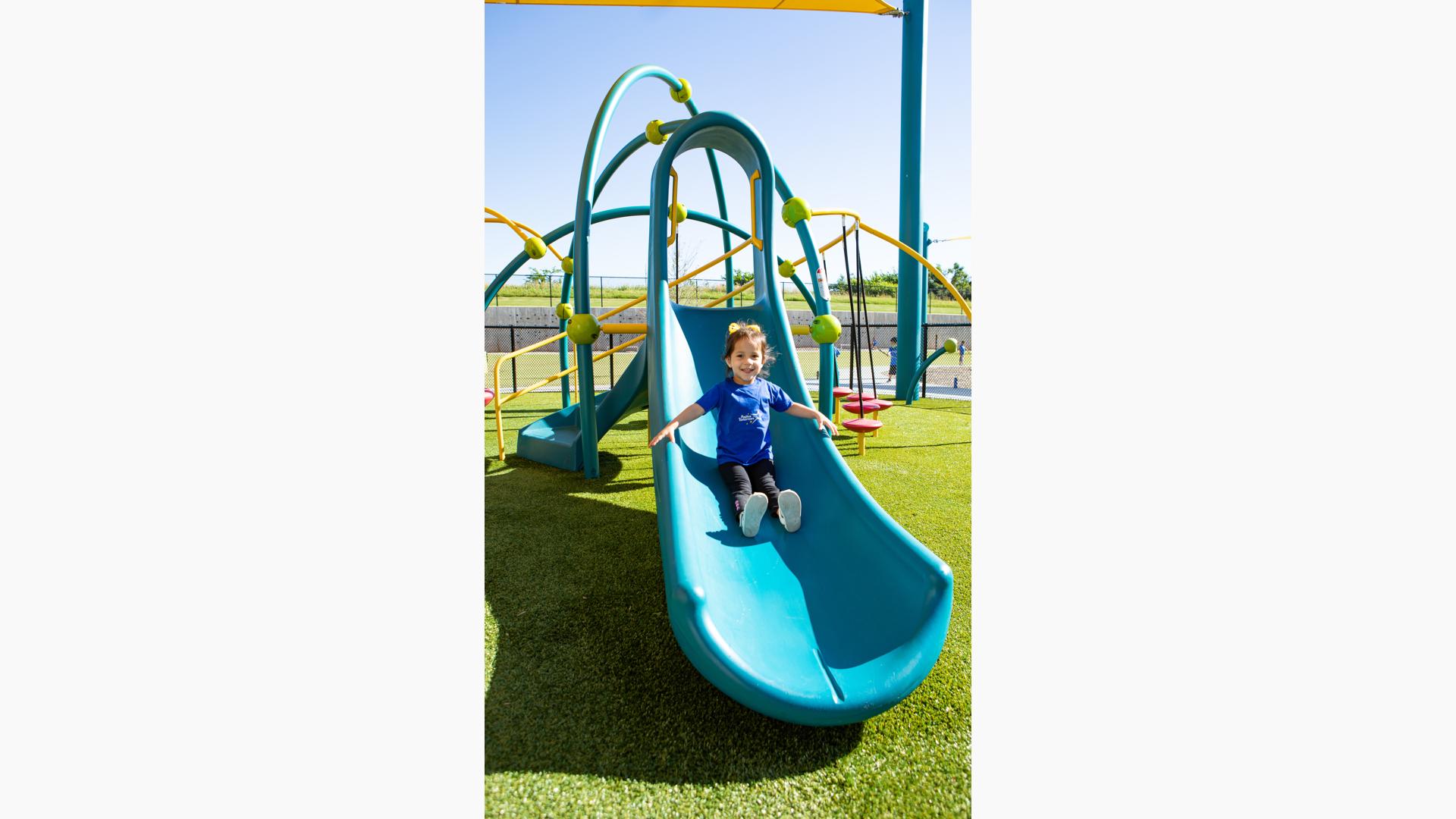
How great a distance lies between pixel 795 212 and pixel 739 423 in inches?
74.4

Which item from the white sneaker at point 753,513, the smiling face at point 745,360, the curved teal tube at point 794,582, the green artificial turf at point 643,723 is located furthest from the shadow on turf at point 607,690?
the smiling face at point 745,360

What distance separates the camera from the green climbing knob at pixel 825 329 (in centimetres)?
458

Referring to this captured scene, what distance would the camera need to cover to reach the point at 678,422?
Result: 3.05m

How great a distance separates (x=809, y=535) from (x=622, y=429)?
4.59 m

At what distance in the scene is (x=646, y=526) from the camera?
381cm

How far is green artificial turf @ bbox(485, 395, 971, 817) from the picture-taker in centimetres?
167

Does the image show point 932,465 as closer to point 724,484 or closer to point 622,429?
point 724,484

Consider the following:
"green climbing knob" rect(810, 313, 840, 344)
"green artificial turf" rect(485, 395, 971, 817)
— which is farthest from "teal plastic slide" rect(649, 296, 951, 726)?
"green climbing knob" rect(810, 313, 840, 344)

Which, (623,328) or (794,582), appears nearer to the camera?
(794,582)

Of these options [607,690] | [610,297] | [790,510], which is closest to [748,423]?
[790,510]

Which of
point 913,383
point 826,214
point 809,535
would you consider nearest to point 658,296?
point 809,535

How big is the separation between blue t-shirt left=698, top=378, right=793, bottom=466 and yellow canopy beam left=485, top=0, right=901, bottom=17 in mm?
2281

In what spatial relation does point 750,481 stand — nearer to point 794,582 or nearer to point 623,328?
point 794,582

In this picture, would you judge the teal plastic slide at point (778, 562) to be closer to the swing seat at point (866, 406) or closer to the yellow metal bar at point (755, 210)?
the yellow metal bar at point (755, 210)
